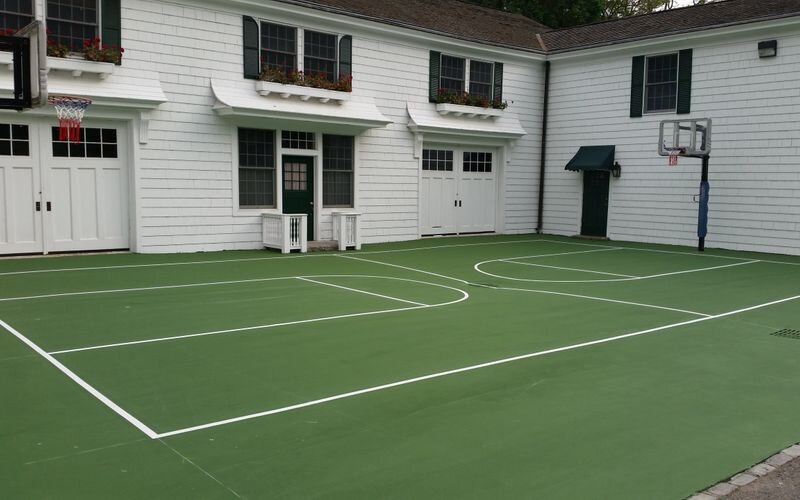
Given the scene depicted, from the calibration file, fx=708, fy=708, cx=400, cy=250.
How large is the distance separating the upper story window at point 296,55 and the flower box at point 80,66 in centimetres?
312

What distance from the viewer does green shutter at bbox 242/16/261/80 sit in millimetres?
15766

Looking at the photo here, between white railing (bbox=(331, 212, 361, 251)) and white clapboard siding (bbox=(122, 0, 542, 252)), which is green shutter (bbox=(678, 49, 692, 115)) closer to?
white clapboard siding (bbox=(122, 0, 542, 252))

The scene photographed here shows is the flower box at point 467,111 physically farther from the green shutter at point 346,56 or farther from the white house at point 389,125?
the green shutter at point 346,56

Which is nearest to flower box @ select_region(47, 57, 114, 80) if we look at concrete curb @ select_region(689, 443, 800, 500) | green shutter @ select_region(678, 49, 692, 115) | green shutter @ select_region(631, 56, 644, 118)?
concrete curb @ select_region(689, 443, 800, 500)

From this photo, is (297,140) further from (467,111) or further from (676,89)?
(676,89)

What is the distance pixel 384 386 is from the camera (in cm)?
613

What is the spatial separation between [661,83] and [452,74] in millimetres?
5725

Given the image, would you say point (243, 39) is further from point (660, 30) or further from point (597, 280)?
point (660, 30)

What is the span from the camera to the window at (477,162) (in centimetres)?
2095

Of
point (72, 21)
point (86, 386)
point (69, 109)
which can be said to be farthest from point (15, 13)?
point (86, 386)

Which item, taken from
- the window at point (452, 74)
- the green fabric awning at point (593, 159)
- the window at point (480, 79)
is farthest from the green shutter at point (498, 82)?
the green fabric awning at point (593, 159)

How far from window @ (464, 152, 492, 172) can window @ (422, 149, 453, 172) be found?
65 centimetres

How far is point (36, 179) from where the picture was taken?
44.6ft

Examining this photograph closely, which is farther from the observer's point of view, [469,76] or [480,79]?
[480,79]
